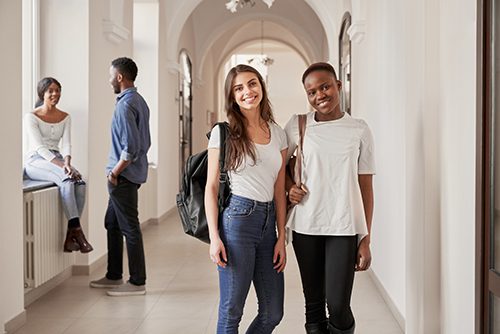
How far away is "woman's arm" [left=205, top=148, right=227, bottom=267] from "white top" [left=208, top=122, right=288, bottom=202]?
6 centimetres

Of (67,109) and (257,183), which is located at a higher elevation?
(67,109)

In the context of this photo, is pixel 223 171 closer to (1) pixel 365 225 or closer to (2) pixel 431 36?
(1) pixel 365 225

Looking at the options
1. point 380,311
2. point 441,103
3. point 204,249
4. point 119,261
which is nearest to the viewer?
point 441,103

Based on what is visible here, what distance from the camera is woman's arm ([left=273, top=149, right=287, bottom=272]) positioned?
3066 mm

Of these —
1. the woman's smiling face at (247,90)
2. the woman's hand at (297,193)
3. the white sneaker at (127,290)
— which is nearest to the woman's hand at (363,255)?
the woman's hand at (297,193)

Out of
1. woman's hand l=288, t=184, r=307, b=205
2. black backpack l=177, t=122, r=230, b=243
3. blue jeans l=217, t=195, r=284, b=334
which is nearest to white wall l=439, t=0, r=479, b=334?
woman's hand l=288, t=184, r=307, b=205

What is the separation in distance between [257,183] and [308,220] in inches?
12.3

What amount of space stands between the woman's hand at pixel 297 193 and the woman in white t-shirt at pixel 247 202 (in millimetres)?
56

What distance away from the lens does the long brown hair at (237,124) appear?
9.62 ft

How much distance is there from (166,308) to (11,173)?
1.57 m

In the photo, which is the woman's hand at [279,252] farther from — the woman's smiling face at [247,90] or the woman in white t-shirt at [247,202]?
the woman's smiling face at [247,90]

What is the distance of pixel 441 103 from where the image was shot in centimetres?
351

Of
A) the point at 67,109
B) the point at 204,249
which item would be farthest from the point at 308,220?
the point at 204,249

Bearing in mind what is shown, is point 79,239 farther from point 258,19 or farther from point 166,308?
point 258,19
